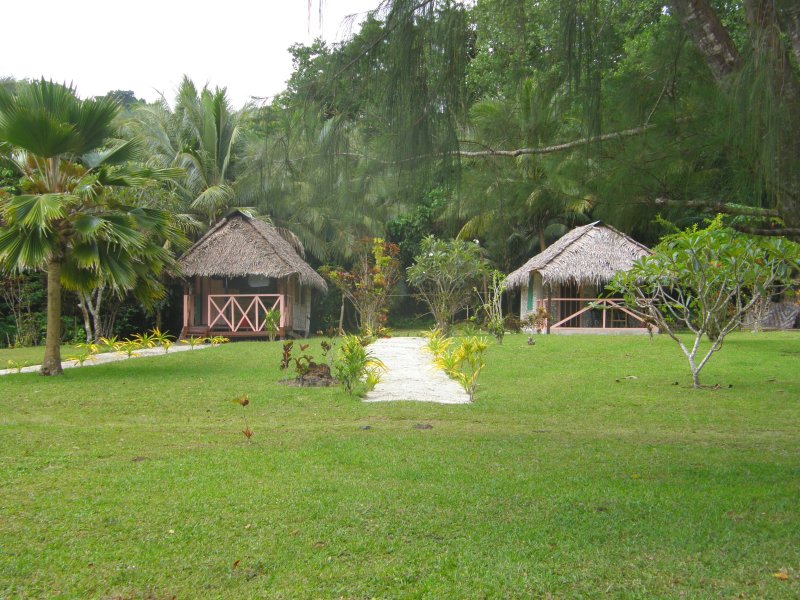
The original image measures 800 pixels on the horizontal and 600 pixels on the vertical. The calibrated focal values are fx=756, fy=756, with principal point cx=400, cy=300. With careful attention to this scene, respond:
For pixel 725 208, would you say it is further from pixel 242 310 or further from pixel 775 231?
pixel 242 310

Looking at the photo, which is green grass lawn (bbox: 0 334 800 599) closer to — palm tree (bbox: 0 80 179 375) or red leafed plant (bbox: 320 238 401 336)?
palm tree (bbox: 0 80 179 375)

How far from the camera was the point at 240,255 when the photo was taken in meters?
18.9

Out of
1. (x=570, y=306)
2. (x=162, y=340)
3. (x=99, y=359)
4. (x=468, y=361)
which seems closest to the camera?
(x=468, y=361)

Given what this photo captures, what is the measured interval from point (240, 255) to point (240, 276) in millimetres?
864

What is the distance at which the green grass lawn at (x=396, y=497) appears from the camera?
3.08m

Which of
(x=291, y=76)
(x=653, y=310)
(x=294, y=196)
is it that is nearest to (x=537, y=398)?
(x=653, y=310)

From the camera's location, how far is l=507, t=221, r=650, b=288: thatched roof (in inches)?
762

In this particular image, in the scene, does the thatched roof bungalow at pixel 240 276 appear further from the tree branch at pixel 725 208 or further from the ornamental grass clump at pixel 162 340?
the tree branch at pixel 725 208

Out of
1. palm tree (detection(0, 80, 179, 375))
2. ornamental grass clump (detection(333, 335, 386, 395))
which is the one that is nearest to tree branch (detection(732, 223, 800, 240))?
ornamental grass clump (detection(333, 335, 386, 395))

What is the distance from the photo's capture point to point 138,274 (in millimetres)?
10438

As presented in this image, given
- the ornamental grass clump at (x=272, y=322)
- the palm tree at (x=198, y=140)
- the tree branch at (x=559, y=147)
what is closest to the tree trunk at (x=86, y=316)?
the ornamental grass clump at (x=272, y=322)

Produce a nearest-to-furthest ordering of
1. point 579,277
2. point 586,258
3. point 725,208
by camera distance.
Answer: point 725,208 < point 579,277 < point 586,258

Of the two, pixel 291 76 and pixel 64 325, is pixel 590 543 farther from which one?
pixel 64 325

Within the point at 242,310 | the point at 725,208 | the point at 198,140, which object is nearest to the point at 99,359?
the point at 242,310
